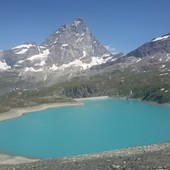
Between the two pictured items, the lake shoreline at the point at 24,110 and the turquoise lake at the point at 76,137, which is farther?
the lake shoreline at the point at 24,110

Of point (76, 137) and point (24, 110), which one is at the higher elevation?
point (24, 110)

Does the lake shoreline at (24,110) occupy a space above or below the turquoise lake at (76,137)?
above

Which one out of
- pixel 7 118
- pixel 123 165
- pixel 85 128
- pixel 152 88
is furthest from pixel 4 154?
pixel 152 88

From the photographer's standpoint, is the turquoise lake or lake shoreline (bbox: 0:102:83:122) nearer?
the turquoise lake

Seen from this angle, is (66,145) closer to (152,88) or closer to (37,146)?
(37,146)

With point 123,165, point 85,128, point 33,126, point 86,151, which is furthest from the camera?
point 33,126

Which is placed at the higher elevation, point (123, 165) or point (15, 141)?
point (123, 165)

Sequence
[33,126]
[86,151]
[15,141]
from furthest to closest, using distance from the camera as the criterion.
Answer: [33,126]
[15,141]
[86,151]

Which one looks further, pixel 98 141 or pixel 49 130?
pixel 49 130

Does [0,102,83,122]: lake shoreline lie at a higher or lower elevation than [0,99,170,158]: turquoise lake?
higher

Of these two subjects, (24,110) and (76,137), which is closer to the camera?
(76,137)
